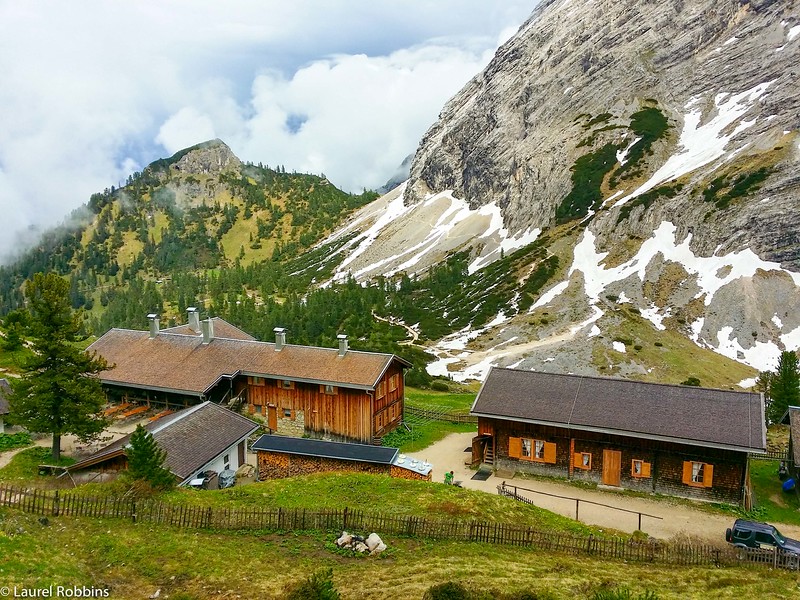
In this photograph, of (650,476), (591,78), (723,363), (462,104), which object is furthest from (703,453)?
(462,104)

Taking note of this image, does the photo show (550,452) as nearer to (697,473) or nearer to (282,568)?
(697,473)

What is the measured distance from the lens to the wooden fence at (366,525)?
20.1 m

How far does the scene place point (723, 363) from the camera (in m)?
71.2

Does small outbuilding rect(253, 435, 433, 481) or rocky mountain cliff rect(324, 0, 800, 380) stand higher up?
rocky mountain cliff rect(324, 0, 800, 380)

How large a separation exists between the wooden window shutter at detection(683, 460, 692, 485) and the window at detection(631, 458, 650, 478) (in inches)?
73.9

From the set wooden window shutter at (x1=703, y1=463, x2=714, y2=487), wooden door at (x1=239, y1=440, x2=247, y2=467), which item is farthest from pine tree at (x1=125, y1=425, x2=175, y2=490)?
wooden window shutter at (x1=703, y1=463, x2=714, y2=487)

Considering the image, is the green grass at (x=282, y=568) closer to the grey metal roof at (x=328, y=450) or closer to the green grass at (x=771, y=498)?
the grey metal roof at (x=328, y=450)

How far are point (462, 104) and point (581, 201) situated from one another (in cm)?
8667

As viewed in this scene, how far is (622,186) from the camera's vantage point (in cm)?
11744

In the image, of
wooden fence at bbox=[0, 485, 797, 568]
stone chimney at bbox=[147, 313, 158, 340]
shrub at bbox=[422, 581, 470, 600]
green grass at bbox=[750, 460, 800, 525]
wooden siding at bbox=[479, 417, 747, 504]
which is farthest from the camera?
stone chimney at bbox=[147, 313, 158, 340]

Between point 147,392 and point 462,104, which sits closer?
point 147,392

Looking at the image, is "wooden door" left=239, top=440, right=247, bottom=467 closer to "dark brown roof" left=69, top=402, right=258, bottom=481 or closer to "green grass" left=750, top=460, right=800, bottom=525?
"dark brown roof" left=69, top=402, right=258, bottom=481

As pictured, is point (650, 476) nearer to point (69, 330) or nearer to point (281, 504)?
point (281, 504)

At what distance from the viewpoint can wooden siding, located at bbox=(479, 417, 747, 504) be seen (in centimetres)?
3130
